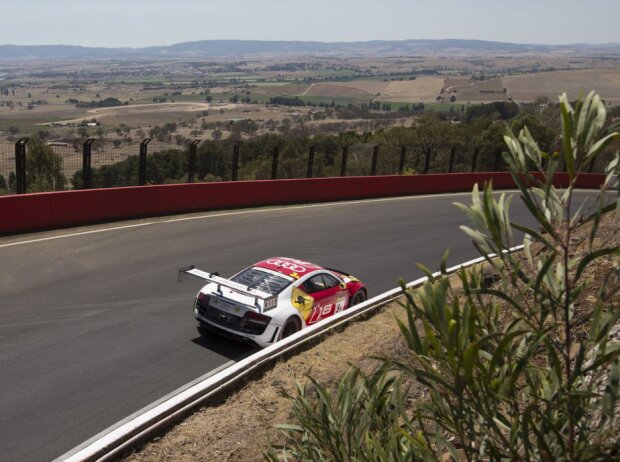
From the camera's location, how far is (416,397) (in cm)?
791

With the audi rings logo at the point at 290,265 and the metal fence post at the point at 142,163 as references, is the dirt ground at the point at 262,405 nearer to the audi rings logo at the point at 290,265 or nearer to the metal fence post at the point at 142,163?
the audi rings logo at the point at 290,265

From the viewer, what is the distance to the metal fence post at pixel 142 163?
20.2 metres

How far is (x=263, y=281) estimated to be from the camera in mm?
11336

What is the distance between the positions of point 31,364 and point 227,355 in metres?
2.84

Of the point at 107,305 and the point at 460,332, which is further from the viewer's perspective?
the point at 107,305

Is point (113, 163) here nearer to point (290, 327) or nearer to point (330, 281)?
point (330, 281)

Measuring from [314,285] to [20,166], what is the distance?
9656mm

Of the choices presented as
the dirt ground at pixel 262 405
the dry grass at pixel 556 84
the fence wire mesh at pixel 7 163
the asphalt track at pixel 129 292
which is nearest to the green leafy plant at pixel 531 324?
the dirt ground at pixel 262 405

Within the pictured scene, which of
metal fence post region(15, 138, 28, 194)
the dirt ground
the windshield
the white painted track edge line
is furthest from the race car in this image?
metal fence post region(15, 138, 28, 194)

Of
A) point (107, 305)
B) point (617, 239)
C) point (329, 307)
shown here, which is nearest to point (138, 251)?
point (107, 305)

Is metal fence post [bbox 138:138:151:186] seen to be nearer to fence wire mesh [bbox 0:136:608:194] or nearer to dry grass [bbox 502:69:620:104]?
fence wire mesh [bbox 0:136:608:194]

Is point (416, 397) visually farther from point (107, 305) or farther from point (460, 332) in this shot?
point (107, 305)

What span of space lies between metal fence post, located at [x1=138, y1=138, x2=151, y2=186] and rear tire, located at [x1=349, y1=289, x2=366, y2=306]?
972cm

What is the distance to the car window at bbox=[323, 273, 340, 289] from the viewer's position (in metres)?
12.1
